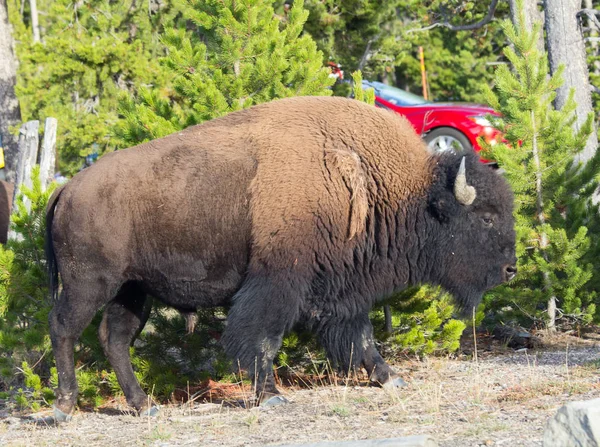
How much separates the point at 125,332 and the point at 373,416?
2440 mm

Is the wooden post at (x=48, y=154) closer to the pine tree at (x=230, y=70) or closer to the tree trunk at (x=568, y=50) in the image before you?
the pine tree at (x=230, y=70)

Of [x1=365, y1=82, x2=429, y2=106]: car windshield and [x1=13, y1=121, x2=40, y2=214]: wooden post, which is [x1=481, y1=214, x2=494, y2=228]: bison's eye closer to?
[x1=13, y1=121, x2=40, y2=214]: wooden post

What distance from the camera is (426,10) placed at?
15805mm

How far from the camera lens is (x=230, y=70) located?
8203 millimetres

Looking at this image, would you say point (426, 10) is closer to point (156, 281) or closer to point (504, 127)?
point (504, 127)

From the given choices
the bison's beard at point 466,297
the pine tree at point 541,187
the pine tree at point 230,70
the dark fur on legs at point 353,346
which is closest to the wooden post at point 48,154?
the pine tree at point 230,70

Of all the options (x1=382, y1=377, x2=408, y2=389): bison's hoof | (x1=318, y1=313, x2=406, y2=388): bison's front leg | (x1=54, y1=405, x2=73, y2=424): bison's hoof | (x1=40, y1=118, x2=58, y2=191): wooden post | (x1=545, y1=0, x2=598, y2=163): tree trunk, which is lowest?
(x1=54, y1=405, x2=73, y2=424): bison's hoof

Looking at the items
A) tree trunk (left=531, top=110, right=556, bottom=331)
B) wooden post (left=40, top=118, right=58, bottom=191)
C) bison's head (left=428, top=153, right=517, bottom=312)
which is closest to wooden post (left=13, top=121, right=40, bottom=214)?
wooden post (left=40, top=118, right=58, bottom=191)

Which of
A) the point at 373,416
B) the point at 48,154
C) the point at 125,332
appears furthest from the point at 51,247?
the point at 373,416

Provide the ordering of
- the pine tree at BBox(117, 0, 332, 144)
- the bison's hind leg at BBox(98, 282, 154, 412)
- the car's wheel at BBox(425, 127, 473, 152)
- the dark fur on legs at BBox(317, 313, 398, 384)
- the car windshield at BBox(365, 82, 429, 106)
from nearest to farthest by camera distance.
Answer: the dark fur on legs at BBox(317, 313, 398, 384) < the bison's hind leg at BBox(98, 282, 154, 412) < the pine tree at BBox(117, 0, 332, 144) < the car's wheel at BBox(425, 127, 473, 152) < the car windshield at BBox(365, 82, 429, 106)

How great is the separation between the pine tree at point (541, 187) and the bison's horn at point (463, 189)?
1841 mm

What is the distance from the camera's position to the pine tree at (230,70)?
7863 mm

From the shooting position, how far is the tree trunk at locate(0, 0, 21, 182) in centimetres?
1359

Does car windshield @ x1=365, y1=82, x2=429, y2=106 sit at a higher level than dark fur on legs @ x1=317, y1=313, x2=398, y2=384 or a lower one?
higher
